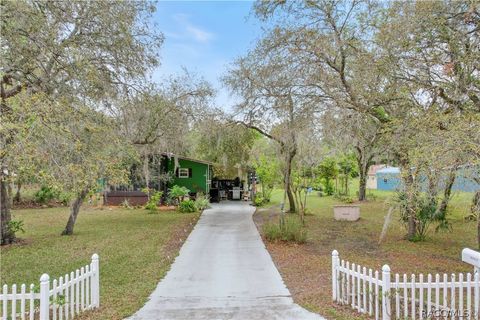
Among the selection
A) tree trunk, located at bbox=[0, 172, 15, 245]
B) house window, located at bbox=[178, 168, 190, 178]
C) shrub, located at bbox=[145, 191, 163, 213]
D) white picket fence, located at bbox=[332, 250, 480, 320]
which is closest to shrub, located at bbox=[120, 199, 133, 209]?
shrub, located at bbox=[145, 191, 163, 213]

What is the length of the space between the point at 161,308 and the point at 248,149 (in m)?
16.3

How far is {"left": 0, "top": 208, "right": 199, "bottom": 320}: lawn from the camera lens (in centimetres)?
604

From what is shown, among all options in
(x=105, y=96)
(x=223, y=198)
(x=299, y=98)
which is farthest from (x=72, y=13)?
(x=223, y=198)

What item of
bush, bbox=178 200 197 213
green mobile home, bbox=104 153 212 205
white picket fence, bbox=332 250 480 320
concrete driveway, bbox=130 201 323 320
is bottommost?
concrete driveway, bbox=130 201 323 320

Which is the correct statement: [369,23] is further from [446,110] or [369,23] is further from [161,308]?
[161,308]

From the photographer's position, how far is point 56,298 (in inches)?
169

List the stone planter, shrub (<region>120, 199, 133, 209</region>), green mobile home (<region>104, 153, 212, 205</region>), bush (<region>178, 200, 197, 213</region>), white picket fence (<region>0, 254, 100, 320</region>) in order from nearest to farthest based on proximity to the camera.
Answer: white picket fence (<region>0, 254, 100, 320</region>), the stone planter, bush (<region>178, 200, 197, 213</region>), shrub (<region>120, 199, 133, 209</region>), green mobile home (<region>104, 153, 212, 205</region>)

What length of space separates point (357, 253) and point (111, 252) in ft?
19.5

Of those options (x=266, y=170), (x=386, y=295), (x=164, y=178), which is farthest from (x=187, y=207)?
(x=386, y=295)

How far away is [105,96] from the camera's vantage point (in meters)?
8.72

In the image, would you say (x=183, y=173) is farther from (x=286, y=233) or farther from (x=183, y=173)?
(x=286, y=233)

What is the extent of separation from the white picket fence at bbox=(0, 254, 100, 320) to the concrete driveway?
74 centimetres

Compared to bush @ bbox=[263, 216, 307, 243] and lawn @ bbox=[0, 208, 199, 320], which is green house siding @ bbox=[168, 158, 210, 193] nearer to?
lawn @ bbox=[0, 208, 199, 320]

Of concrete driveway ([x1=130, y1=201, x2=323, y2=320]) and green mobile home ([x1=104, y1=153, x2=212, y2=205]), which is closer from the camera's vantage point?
concrete driveway ([x1=130, y1=201, x2=323, y2=320])
